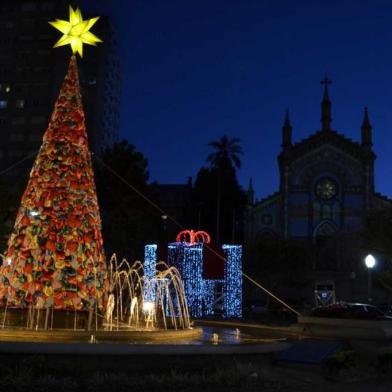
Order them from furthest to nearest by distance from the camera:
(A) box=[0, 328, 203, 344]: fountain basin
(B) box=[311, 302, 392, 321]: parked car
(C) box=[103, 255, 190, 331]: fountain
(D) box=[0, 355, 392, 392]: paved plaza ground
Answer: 1. (B) box=[311, 302, 392, 321]: parked car
2. (C) box=[103, 255, 190, 331]: fountain
3. (A) box=[0, 328, 203, 344]: fountain basin
4. (D) box=[0, 355, 392, 392]: paved plaza ground

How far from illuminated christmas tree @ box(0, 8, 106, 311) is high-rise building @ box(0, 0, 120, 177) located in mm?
70534

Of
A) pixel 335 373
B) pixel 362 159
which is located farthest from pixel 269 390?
pixel 362 159

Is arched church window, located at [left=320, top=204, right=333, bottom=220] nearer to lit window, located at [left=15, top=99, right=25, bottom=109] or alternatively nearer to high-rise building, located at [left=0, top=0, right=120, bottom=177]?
high-rise building, located at [left=0, top=0, right=120, bottom=177]

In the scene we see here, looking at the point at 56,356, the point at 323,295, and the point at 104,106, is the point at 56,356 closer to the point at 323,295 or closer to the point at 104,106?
the point at 323,295

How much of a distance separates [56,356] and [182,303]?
18.5m

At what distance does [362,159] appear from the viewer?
67.1 meters

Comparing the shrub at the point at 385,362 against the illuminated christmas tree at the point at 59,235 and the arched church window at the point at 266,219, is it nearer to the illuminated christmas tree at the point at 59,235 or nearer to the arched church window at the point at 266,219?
the illuminated christmas tree at the point at 59,235

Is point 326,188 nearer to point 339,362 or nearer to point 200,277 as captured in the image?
point 200,277

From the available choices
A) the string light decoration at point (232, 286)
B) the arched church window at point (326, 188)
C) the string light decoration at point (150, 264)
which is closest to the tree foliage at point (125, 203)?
the string light decoration at point (150, 264)

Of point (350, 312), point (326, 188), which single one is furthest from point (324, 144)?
point (350, 312)

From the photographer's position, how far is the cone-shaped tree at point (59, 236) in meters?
17.3

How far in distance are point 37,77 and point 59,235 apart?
267 ft

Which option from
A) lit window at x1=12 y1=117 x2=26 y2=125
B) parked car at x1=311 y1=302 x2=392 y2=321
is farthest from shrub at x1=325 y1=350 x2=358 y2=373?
lit window at x1=12 y1=117 x2=26 y2=125

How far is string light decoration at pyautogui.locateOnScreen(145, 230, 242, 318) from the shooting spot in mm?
33125
